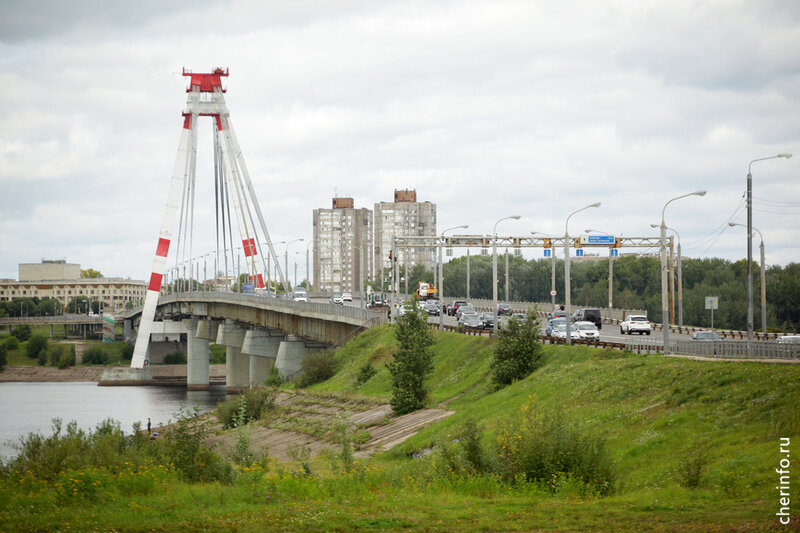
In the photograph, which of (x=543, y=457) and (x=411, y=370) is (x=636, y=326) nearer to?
(x=411, y=370)

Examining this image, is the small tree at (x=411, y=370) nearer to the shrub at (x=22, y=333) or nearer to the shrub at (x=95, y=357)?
the shrub at (x=95, y=357)

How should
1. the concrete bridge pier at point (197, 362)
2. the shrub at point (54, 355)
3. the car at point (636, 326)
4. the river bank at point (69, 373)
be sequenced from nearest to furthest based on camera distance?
the car at point (636, 326) → the concrete bridge pier at point (197, 362) → the river bank at point (69, 373) → the shrub at point (54, 355)

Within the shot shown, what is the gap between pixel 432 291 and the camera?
123875 mm

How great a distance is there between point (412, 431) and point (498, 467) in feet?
52.9

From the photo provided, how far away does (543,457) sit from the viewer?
891 inches

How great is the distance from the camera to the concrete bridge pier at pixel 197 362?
124181 mm

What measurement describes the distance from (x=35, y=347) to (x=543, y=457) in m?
155

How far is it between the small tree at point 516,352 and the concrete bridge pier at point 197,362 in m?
87.0

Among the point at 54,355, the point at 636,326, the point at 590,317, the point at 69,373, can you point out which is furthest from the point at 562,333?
the point at 54,355

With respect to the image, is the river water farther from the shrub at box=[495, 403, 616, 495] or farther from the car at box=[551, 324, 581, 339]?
the shrub at box=[495, 403, 616, 495]

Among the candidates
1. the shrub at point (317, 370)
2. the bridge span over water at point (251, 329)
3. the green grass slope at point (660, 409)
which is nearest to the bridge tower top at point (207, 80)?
the bridge span over water at point (251, 329)

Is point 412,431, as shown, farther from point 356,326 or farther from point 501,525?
point 356,326

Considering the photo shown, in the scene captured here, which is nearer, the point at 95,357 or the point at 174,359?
the point at 174,359

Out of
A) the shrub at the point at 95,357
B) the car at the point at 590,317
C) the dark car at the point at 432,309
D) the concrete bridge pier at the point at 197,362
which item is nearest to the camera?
the car at the point at 590,317
